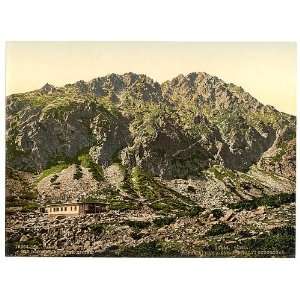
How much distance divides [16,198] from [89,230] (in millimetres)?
562

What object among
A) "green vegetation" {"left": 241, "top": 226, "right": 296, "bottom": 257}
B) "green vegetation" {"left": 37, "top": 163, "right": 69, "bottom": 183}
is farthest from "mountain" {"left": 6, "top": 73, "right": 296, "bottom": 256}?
"green vegetation" {"left": 241, "top": 226, "right": 296, "bottom": 257}

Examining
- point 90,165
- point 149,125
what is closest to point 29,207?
point 90,165

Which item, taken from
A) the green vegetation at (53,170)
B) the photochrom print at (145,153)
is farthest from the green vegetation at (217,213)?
the green vegetation at (53,170)

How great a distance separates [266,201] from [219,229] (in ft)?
1.29

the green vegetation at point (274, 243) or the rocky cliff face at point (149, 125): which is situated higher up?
the rocky cliff face at point (149, 125)

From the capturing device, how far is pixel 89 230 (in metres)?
4.95

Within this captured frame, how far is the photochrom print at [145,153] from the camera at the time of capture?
4.94m

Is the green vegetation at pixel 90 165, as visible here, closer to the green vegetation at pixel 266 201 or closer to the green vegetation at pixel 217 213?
the green vegetation at pixel 217 213

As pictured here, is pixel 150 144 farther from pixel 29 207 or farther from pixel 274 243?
pixel 274 243

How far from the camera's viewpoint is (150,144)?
16.5 feet

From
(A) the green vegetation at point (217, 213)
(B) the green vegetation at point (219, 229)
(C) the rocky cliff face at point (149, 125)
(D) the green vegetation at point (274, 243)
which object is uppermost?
(C) the rocky cliff face at point (149, 125)
